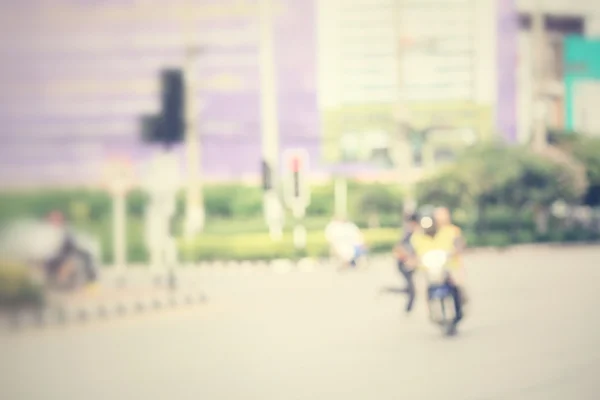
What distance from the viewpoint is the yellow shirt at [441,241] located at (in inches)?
178

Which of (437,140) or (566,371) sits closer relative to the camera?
(566,371)

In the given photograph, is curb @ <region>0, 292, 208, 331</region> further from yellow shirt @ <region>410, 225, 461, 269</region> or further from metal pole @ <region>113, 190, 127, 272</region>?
yellow shirt @ <region>410, 225, 461, 269</region>

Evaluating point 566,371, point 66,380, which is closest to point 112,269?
point 66,380

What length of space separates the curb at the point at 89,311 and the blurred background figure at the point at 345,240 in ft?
3.26

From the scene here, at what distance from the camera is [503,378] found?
365cm

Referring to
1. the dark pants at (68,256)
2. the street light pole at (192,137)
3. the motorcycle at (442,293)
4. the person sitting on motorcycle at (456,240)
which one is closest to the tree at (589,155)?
the person sitting on motorcycle at (456,240)

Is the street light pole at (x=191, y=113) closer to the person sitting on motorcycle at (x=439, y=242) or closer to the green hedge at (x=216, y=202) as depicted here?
the green hedge at (x=216, y=202)

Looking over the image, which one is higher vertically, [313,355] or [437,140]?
[437,140]

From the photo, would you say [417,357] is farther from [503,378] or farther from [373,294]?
[373,294]

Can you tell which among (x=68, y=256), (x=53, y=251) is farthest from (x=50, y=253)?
(x=68, y=256)

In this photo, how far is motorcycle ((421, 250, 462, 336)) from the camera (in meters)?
4.59

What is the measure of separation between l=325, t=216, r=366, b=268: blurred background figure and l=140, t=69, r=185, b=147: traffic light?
3.67 ft

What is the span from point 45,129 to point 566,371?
2495mm

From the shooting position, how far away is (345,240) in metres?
5.18
